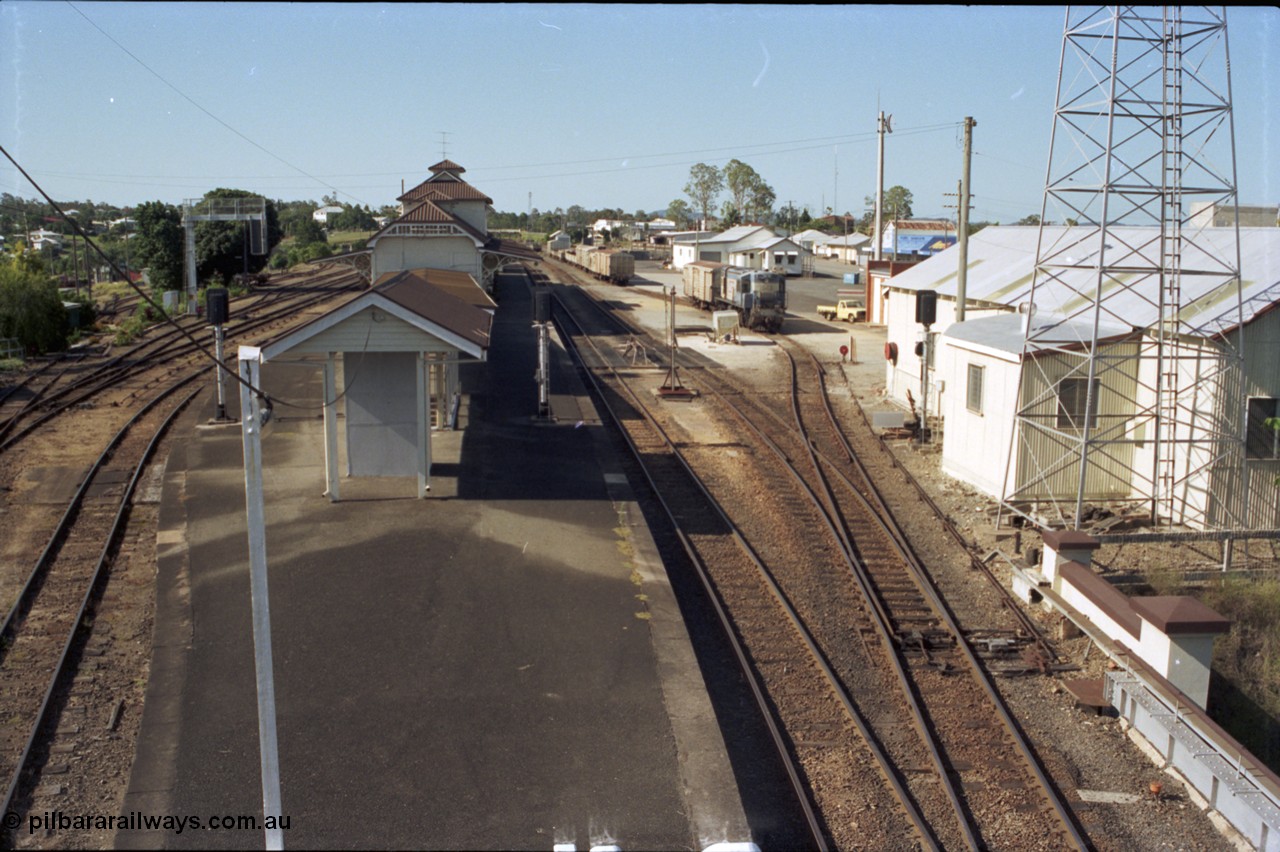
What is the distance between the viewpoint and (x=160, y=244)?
4572 cm

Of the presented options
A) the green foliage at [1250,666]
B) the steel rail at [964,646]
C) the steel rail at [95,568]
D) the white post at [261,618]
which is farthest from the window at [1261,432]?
the steel rail at [95,568]

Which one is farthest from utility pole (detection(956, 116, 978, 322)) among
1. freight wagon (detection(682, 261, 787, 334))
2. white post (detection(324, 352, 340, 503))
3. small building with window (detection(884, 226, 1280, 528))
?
freight wagon (detection(682, 261, 787, 334))

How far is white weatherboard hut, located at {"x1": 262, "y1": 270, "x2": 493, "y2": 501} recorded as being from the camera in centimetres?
1266

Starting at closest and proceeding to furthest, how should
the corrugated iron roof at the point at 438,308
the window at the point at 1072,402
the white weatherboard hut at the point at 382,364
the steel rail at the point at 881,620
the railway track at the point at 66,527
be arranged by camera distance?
1. the steel rail at the point at 881,620
2. the railway track at the point at 66,527
3. the white weatherboard hut at the point at 382,364
4. the corrugated iron roof at the point at 438,308
5. the window at the point at 1072,402

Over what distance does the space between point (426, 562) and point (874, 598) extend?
460 cm

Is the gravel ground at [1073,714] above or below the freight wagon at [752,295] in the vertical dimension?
below

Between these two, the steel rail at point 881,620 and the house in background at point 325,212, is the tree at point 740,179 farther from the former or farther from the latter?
the steel rail at point 881,620

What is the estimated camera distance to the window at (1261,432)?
550 inches

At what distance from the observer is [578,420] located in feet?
63.7

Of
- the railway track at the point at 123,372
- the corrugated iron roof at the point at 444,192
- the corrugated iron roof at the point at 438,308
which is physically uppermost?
the corrugated iron roof at the point at 444,192

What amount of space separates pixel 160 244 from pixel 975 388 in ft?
128

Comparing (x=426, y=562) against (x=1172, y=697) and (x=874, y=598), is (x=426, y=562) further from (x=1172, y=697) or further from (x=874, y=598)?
(x=1172, y=697)

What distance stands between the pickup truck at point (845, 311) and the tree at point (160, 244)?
→ 88.2 feet

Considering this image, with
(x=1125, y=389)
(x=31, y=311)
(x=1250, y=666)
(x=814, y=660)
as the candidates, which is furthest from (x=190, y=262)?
(x=1250, y=666)
